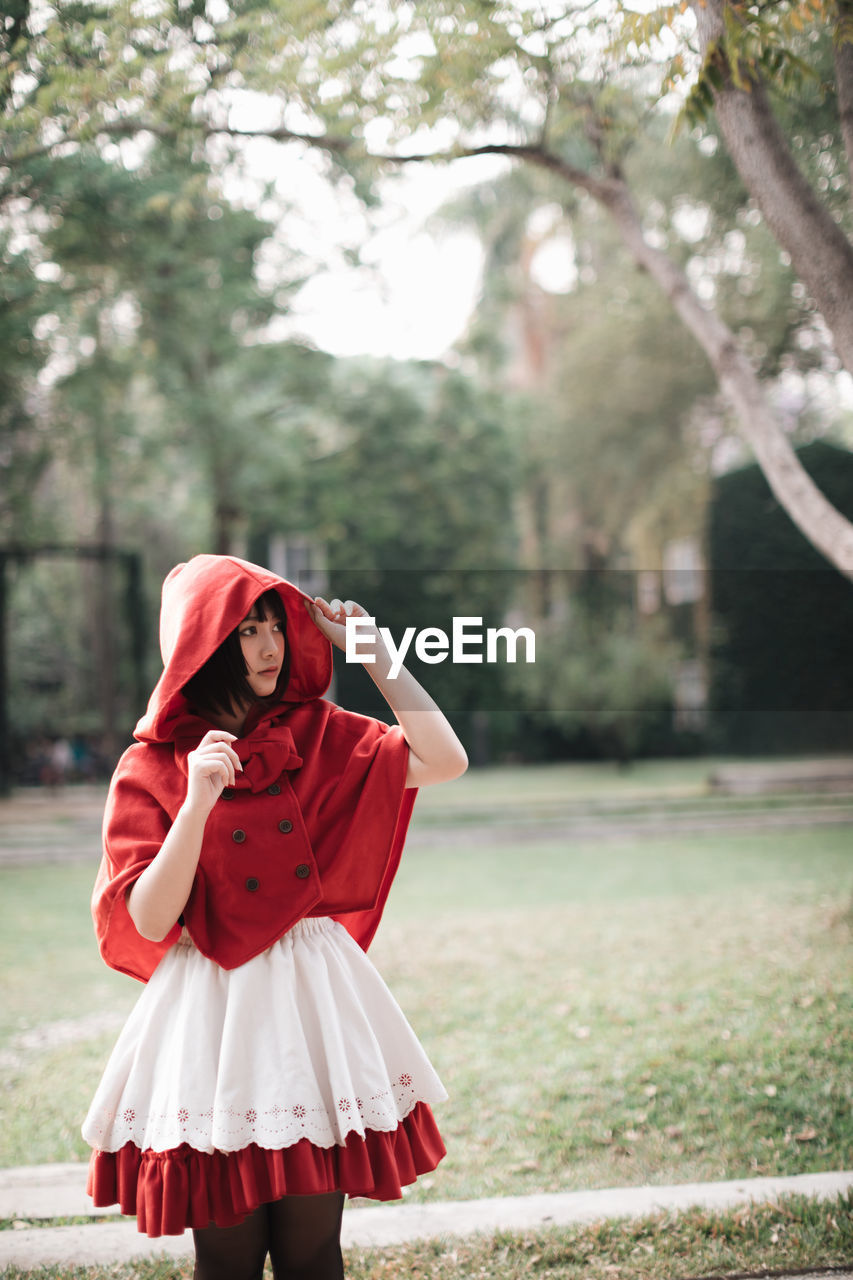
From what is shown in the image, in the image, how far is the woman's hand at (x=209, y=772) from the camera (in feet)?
6.36

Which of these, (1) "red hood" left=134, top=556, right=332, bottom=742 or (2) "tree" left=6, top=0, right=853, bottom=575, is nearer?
(1) "red hood" left=134, top=556, right=332, bottom=742

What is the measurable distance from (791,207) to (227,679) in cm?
259

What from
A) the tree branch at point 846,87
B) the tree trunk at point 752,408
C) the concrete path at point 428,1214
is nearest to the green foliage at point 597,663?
the tree trunk at point 752,408

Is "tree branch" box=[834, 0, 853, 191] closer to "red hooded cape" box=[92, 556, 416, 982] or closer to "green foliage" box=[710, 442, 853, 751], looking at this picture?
"green foliage" box=[710, 442, 853, 751]

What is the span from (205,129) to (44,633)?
20011 millimetres

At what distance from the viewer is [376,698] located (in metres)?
A: 2.54

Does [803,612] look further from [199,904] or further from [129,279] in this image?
[129,279]

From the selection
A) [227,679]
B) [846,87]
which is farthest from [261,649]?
[846,87]

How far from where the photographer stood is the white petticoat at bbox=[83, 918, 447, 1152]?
1.98m

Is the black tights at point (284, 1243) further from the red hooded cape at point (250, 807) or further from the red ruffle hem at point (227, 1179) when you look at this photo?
the red hooded cape at point (250, 807)

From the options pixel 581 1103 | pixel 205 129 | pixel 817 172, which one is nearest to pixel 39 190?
pixel 205 129

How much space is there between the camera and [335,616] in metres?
2.29

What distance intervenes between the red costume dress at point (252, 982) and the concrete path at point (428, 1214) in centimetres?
114

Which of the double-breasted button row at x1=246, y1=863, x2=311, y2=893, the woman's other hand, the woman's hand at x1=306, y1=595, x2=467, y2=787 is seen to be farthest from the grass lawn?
the woman's other hand
